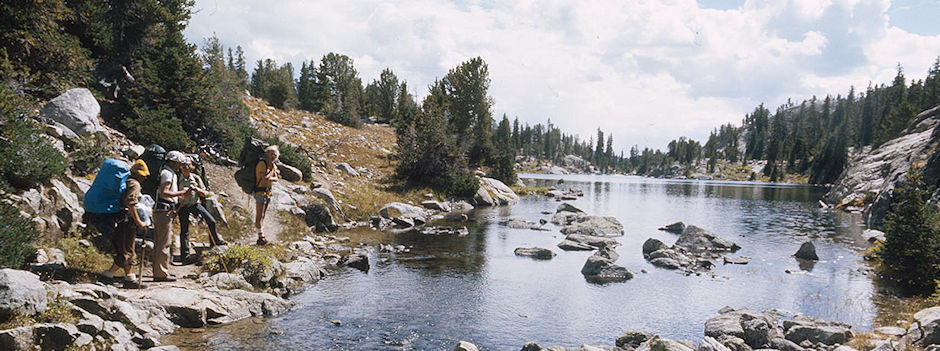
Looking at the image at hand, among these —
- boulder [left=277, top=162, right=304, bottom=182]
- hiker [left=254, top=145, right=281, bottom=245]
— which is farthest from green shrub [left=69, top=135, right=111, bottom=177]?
boulder [left=277, top=162, right=304, bottom=182]

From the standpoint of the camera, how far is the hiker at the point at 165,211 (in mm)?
11383

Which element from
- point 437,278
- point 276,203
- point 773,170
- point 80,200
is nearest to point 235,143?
point 276,203

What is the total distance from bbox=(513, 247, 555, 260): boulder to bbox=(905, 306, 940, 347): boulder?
1401cm

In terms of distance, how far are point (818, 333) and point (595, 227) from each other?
2017 centimetres

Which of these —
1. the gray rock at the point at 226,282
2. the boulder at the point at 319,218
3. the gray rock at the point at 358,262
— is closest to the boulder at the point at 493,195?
the boulder at the point at 319,218

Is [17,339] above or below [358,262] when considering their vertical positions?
above

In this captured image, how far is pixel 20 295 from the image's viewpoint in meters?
7.37

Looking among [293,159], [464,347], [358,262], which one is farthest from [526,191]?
[464,347]

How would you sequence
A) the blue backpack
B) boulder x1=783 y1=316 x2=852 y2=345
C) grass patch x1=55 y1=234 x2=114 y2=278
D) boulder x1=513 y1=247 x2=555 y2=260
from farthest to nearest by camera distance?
boulder x1=513 y1=247 x2=555 y2=260
boulder x1=783 y1=316 x2=852 y2=345
grass patch x1=55 y1=234 x2=114 y2=278
the blue backpack

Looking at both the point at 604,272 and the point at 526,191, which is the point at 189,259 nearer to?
the point at 604,272

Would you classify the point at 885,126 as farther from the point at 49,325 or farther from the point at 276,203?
the point at 49,325

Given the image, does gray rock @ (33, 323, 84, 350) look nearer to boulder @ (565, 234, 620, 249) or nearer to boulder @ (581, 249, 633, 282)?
boulder @ (581, 249, 633, 282)

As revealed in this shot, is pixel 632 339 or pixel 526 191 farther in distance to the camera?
pixel 526 191

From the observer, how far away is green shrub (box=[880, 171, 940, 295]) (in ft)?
60.2
